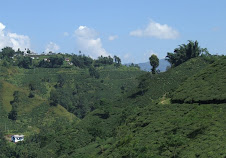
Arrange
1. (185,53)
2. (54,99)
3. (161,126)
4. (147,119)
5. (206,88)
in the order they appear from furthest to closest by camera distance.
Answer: (54,99) < (185,53) < (147,119) < (206,88) < (161,126)

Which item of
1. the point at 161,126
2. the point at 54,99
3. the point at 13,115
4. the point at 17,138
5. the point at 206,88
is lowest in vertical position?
the point at 17,138

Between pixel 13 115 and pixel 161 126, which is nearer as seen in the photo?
pixel 161 126

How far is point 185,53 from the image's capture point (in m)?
124

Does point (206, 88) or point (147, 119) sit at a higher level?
point (206, 88)

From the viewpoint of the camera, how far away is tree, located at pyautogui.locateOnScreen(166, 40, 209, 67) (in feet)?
397

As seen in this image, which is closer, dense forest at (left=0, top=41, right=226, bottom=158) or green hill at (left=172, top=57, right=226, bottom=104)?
dense forest at (left=0, top=41, right=226, bottom=158)

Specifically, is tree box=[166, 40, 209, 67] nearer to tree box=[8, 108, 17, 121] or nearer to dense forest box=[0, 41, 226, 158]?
dense forest box=[0, 41, 226, 158]

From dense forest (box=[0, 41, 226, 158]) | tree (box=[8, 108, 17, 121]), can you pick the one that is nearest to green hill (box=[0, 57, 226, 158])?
dense forest (box=[0, 41, 226, 158])

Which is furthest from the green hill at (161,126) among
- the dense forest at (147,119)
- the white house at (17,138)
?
the white house at (17,138)

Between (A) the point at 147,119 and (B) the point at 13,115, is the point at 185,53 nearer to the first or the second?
(A) the point at 147,119

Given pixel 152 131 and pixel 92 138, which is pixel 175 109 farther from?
pixel 92 138

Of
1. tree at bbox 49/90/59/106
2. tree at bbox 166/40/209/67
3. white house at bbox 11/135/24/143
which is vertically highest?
tree at bbox 166/40/209/67

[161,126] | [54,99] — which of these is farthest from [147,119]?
[54,99]

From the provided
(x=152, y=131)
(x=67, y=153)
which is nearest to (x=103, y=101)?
(x=67, y=153)
